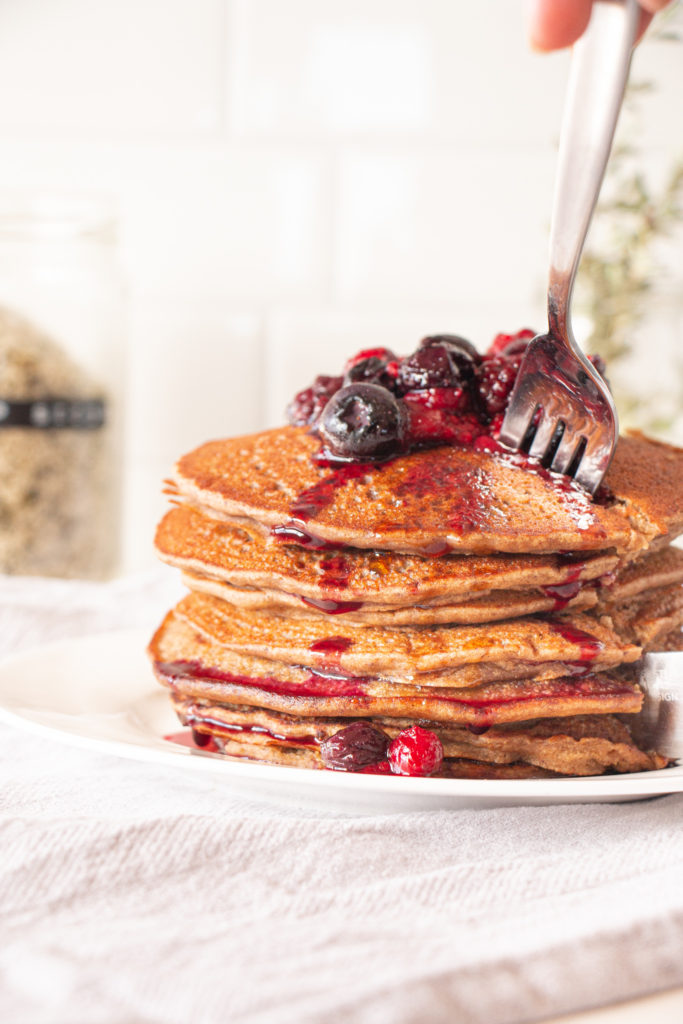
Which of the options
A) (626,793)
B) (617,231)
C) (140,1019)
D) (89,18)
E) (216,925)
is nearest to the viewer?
(140,1019)

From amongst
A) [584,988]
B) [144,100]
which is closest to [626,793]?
[584,988]

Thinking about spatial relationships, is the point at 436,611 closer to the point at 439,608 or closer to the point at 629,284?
the point at 439,608

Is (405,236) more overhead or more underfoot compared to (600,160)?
more underfoot

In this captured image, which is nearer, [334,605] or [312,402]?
[334,605]

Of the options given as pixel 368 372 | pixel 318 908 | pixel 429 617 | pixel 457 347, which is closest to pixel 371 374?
pixel 368 372

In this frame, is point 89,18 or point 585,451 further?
point 89,18

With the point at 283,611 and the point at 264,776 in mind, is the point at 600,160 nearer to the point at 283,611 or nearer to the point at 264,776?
the point at 283,611
